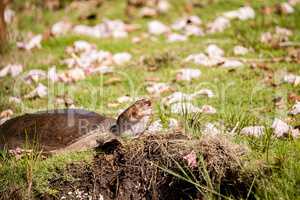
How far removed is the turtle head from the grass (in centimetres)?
27

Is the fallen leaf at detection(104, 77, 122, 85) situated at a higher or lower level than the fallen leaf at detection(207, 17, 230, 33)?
lower

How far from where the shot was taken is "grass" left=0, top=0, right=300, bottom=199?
12.2ft

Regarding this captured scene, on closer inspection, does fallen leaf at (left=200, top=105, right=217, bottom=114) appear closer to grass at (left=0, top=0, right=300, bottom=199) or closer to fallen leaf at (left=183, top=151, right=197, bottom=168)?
grass at (left=0, top=0, right=300, bottom=199)

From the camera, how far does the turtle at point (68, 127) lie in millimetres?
4070

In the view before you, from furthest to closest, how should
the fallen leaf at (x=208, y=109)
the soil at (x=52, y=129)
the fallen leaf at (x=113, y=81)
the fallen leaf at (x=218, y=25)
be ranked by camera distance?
the fallen leaf at (x=218, y=25) < the fallen leaf at (x=113, y=81) < the fallen leaf at (x=208, y=109) < the soil at (x=52, y=129)

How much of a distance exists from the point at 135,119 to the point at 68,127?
52 cm

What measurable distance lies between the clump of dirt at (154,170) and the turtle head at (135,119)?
101 millimetres

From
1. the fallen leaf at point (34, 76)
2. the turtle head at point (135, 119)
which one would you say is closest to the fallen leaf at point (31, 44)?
the fallen leaf at point (34, 76)

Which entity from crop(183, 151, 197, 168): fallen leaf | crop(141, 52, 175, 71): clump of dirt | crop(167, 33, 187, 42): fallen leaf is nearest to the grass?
crop(141, 52, 175, 71): clump of dirt

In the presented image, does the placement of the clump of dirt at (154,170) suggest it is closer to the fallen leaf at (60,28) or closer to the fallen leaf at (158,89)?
the fallen leaf at (158,89)

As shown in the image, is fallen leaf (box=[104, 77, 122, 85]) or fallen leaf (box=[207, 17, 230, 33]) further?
fallen leaf (box=[207, 17, 230, 33])

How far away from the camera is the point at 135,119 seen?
13.3 feet

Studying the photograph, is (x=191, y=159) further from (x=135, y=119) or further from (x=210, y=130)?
(x=135, y=119)

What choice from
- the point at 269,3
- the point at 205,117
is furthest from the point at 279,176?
the point at 269,3
